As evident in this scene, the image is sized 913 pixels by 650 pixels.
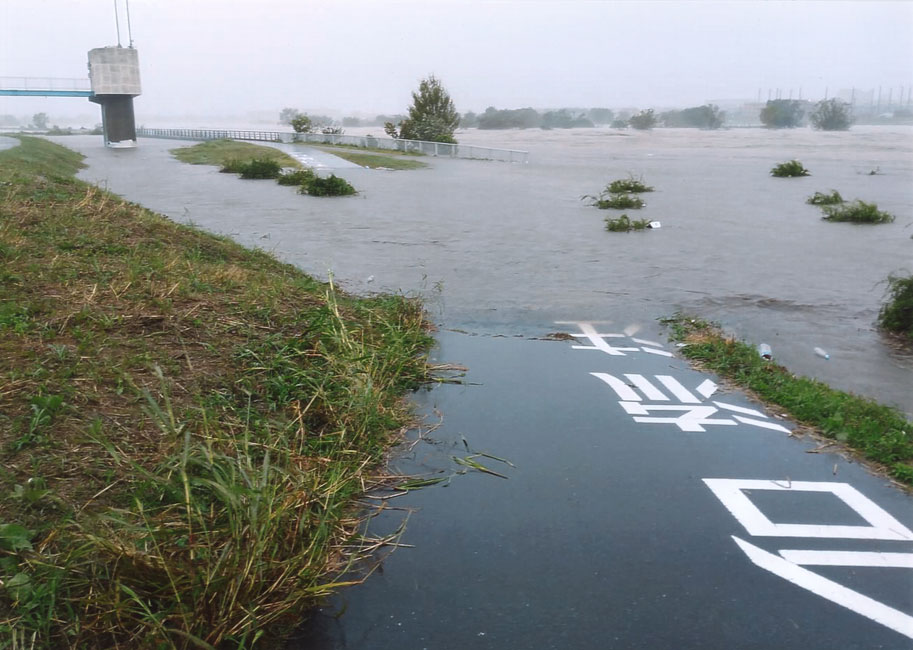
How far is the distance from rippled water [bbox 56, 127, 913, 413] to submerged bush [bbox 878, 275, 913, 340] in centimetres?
25

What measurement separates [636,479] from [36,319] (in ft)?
13.3

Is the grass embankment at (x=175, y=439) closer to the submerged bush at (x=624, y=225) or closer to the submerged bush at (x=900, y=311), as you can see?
the submerged bush at (x=900, y=311)

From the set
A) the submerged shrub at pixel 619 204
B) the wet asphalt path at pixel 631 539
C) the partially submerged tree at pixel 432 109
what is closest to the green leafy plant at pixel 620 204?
the submerged shrub at pixel 619 204

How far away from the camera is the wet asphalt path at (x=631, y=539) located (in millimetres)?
3334

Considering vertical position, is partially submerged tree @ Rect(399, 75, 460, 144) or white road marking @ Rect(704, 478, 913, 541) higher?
partially submerged tree @ Rect(399, 75, 460, 144)

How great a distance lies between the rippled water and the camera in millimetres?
8508

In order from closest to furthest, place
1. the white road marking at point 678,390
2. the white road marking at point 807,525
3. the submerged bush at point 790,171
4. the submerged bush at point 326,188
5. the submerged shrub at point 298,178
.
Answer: the white road marking at point 807,525, the white road marking at point 678,390, the submerged bush at point 326,188, the submerged shrub at point 298,178, the submerged bush at point 790,171

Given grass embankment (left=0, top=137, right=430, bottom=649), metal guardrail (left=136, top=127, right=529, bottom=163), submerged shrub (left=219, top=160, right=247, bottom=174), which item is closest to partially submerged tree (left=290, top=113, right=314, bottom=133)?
metal guardrail (left=136, top=127, right=529, bottom=163)

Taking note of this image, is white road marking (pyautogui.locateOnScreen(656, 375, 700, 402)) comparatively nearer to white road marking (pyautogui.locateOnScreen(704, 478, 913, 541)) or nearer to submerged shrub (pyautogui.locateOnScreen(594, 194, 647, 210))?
white road marking (pyautogui.locateOnScreen(704, 478, 913, 541))

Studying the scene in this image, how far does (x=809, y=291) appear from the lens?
10.2 metres

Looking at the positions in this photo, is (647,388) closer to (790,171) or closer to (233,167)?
(233,167)

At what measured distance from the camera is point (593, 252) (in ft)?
42.7

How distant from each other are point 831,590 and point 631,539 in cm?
91

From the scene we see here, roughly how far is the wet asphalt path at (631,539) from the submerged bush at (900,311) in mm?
3058
